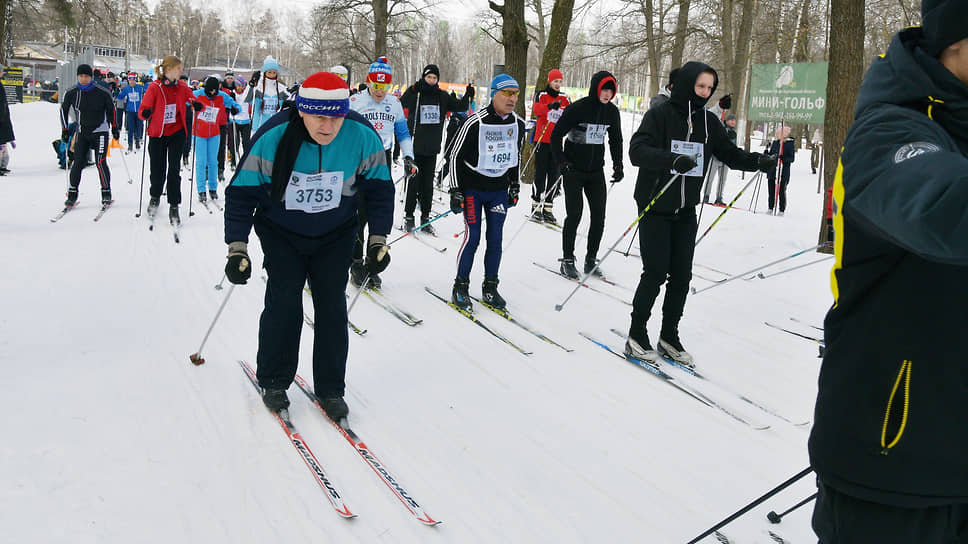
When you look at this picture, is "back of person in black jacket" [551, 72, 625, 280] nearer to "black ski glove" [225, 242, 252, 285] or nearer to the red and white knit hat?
the red and white knit hat

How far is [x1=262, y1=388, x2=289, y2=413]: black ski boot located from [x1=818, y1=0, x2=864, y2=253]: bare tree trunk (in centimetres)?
629

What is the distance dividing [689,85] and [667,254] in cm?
111

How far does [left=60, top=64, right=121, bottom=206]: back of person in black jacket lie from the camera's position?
9.52 meters

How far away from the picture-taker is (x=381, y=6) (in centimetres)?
2338

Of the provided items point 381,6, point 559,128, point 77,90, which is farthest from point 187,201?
point 381,6

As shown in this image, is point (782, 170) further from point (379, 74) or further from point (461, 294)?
point (461, 294)

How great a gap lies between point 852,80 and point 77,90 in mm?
9874

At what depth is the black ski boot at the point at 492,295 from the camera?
609 centimetres

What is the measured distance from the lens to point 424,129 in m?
9.40

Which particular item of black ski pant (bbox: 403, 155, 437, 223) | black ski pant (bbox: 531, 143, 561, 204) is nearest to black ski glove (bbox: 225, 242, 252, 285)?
black ski pant (bbox: 403, 155, 437, 223)

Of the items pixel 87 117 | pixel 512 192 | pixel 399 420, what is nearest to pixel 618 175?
pixel 512 192

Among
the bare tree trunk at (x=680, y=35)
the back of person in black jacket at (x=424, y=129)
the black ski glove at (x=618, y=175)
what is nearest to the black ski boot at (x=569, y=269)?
the black ski glove at (x=618, y=175)

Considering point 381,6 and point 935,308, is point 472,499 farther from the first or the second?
point 381,6

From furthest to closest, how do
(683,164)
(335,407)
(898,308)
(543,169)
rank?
(543,169), (683,164), (335,407), (898,308)
